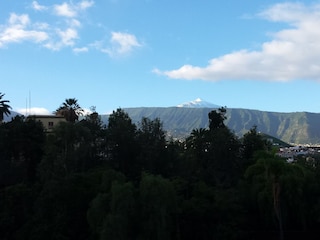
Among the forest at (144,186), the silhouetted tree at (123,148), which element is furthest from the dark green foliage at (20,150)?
the silhouetted tree at (123,148)

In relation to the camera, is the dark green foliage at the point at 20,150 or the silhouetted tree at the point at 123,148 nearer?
the dark green foliage at the point at 20,150

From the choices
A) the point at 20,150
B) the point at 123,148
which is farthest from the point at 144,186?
the point at 20,150

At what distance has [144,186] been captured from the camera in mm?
33625

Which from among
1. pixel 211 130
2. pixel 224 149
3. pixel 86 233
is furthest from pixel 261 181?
pixel 86 233

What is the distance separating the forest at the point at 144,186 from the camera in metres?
33.5

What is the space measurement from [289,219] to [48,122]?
35907 mm

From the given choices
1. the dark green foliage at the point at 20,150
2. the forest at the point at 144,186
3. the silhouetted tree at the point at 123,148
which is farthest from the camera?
the silhouetted tree at the point at 123,148

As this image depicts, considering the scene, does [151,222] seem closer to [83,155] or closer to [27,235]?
[27,235]

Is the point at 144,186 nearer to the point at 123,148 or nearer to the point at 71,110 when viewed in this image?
the point at 123,148

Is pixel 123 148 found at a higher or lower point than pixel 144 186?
higher

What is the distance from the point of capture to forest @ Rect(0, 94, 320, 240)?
110 ft

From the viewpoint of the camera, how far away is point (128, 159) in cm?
4666

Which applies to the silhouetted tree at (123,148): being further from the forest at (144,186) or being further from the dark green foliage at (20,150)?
the dark green foliage at (20,150)

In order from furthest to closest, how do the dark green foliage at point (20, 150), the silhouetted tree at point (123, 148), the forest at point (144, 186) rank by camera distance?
the silhouetted tree at point (123, 148), the dark green foliage at point (20, 150), the forest at point (144, 186)
